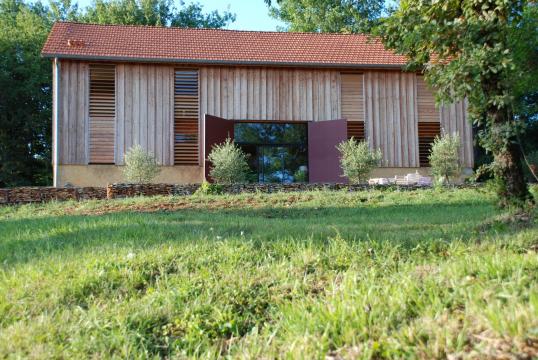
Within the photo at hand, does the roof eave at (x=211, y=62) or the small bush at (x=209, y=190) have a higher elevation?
the roof eave at (x=211, y=62)

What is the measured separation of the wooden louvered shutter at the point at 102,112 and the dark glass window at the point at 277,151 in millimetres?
4700

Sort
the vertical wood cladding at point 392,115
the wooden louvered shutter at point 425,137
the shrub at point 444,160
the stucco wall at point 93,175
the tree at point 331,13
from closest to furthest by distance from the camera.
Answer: the shrub at point 444,160, the stucco wall at point 93,175, the vertical wood cladding at point 392,115, the wooden louvered shutter at point 425,137, the tree at point 331,13

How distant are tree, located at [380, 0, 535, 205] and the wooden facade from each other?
1174 cm

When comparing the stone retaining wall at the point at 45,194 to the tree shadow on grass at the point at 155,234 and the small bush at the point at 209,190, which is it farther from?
the tree shadow on grass at the point at 155,234

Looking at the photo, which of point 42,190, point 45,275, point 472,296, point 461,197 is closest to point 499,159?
point 472,296

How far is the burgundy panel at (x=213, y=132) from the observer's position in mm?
16583

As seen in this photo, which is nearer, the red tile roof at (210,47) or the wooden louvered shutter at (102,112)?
the wooden louvered shutter at (102,112)

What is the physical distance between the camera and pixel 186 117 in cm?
1781

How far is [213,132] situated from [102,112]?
3.94m

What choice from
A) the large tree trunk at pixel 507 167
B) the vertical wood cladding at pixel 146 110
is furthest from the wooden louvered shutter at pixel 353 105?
the large tree trunk at pixel 507 167

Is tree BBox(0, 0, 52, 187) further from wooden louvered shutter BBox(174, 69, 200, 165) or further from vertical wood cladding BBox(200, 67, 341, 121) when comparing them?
vertical wood cladding BBox(200, 67, 341, 121)

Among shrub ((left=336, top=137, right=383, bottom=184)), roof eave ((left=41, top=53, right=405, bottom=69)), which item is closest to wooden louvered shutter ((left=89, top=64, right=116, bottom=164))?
roof eave ((left=41, top=53, right=405, bottom=69))

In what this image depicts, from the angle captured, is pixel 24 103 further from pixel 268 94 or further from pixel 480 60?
pixel 480 60

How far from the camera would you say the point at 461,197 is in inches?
457
